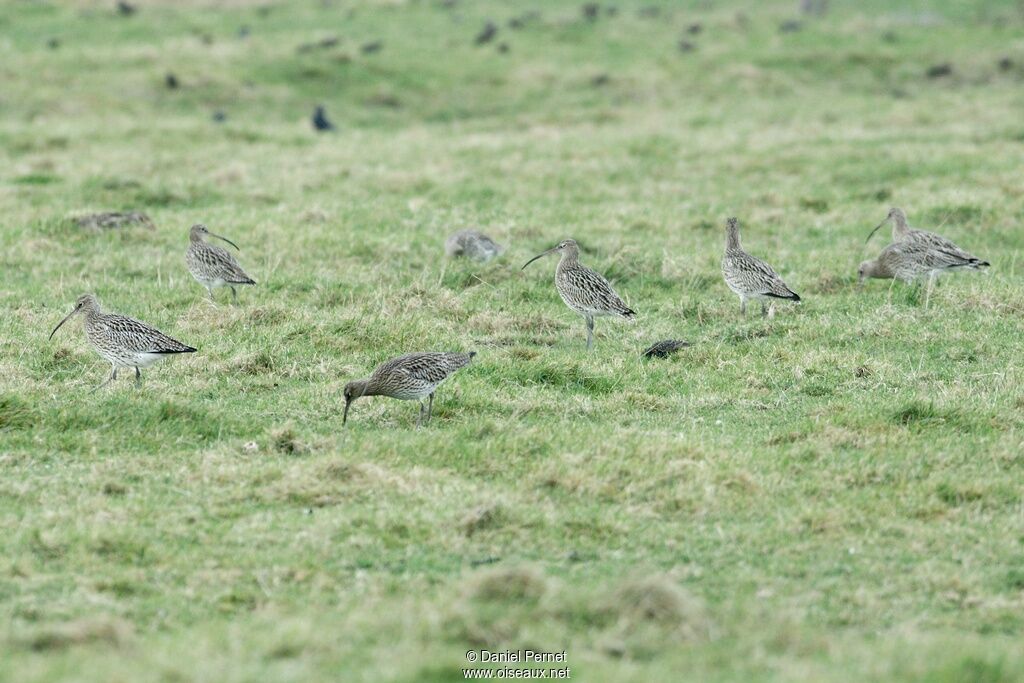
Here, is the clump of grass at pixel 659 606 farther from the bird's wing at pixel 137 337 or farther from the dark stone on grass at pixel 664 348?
the dark stone on grass at pixel 664 348

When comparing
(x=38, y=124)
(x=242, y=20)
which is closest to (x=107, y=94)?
(x=38, y=124)

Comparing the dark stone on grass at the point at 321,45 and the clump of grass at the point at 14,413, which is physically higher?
the dark stone on grass at the point at 321,45

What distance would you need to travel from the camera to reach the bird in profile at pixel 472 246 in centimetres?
1808

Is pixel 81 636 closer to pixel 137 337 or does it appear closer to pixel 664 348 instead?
pixel 137 337

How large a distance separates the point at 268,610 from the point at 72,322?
26.1 ft

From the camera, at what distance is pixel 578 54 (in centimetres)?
4381

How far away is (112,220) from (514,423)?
10.3 m

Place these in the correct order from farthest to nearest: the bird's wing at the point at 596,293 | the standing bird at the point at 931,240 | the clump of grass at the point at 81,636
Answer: the standing bird at the point at 931,240 → the bird's wing at the point at 596,293 → the clump of grass at the point at 81,636

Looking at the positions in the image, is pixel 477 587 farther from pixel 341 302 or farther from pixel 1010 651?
pixel 341 302

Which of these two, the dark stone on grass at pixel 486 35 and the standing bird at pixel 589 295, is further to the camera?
the dark stone on grass at pixel 486 35

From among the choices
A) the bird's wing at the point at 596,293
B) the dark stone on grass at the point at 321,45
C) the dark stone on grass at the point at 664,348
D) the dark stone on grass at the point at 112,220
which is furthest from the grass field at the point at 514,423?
the dark stone on grass at the point at 321,45

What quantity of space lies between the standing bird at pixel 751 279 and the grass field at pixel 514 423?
14.1 inches

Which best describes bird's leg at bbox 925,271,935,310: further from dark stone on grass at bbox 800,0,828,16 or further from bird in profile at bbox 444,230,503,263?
dark stone on grass at bbox 800,0,828,16

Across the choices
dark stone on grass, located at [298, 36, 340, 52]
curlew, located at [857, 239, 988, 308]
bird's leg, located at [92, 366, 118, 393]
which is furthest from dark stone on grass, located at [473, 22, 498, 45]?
bird's leg, located at [92, 366, 118, 393]
